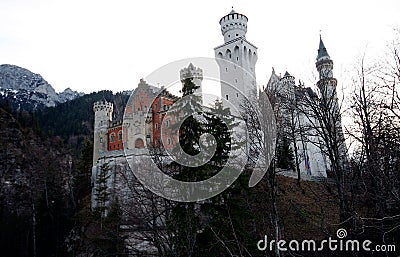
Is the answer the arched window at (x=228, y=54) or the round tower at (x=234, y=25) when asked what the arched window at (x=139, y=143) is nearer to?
the arched window at (x=228, y=54)

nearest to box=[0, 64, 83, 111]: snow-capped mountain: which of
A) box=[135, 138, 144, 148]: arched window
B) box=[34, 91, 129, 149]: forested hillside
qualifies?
box=[34, 91, 129, 149]: forested hillside

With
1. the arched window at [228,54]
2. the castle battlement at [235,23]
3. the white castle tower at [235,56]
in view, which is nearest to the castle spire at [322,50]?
the white castle tower at [235,56]

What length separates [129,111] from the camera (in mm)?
35875

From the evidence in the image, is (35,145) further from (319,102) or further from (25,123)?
(319,102)

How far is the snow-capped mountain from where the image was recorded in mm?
145375

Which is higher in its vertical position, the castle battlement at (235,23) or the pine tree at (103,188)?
the castle battlement at (235,23)

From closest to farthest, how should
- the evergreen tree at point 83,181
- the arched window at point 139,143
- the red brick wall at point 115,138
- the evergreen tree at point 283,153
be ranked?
1. the evergreen tree at point 283,153
2. the evergreen tree at point 83,181
3. the arched window at point 139,143
4. the red brick wall at point 115,138

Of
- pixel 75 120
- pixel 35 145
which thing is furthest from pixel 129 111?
pixel 75 120

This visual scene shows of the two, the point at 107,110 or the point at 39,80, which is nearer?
the point at 107,110

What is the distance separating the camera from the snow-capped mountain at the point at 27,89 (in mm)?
145375

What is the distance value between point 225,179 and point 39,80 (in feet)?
571

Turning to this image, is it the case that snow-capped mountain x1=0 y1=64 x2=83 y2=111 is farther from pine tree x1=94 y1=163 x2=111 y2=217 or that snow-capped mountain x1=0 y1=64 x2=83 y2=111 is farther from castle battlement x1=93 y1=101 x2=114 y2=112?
pine tree x1=94 y1=163 x2=111 y2=217

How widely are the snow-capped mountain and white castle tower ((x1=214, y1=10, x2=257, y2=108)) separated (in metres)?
124

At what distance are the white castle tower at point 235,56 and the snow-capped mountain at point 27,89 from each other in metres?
124
